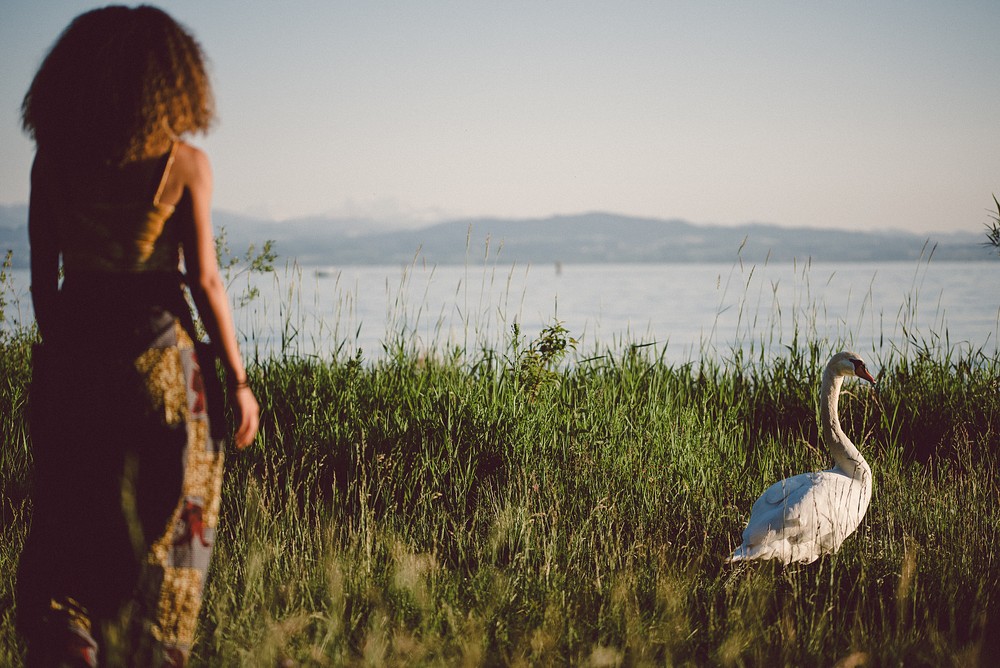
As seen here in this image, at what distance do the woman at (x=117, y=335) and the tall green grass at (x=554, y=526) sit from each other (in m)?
0.59

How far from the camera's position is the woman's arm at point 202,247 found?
2605 millimetres

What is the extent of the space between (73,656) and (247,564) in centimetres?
107

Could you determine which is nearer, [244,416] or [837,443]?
[244,416]

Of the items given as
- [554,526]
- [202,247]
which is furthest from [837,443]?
[202,247]

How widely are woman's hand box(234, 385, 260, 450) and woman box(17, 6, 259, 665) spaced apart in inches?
0.9

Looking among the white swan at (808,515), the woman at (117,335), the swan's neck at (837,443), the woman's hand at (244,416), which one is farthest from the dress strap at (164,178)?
the swan's neck at (837,443)

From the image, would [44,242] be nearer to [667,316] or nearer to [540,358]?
[540,358]

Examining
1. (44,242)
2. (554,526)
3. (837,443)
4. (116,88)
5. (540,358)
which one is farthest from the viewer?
(540,358)

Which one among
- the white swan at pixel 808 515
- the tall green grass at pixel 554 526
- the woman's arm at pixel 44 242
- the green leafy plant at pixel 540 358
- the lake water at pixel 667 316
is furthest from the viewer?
the lake water at pixel 667 316

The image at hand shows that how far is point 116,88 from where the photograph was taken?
256 centimetres

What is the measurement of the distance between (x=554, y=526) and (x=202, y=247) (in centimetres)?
217

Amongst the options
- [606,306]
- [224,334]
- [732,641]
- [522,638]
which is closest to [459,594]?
[522,638]

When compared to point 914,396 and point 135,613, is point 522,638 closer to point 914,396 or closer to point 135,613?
point 135,613

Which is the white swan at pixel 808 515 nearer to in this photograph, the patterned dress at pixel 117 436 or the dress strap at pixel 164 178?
the patterned dress at pixel 117 436
